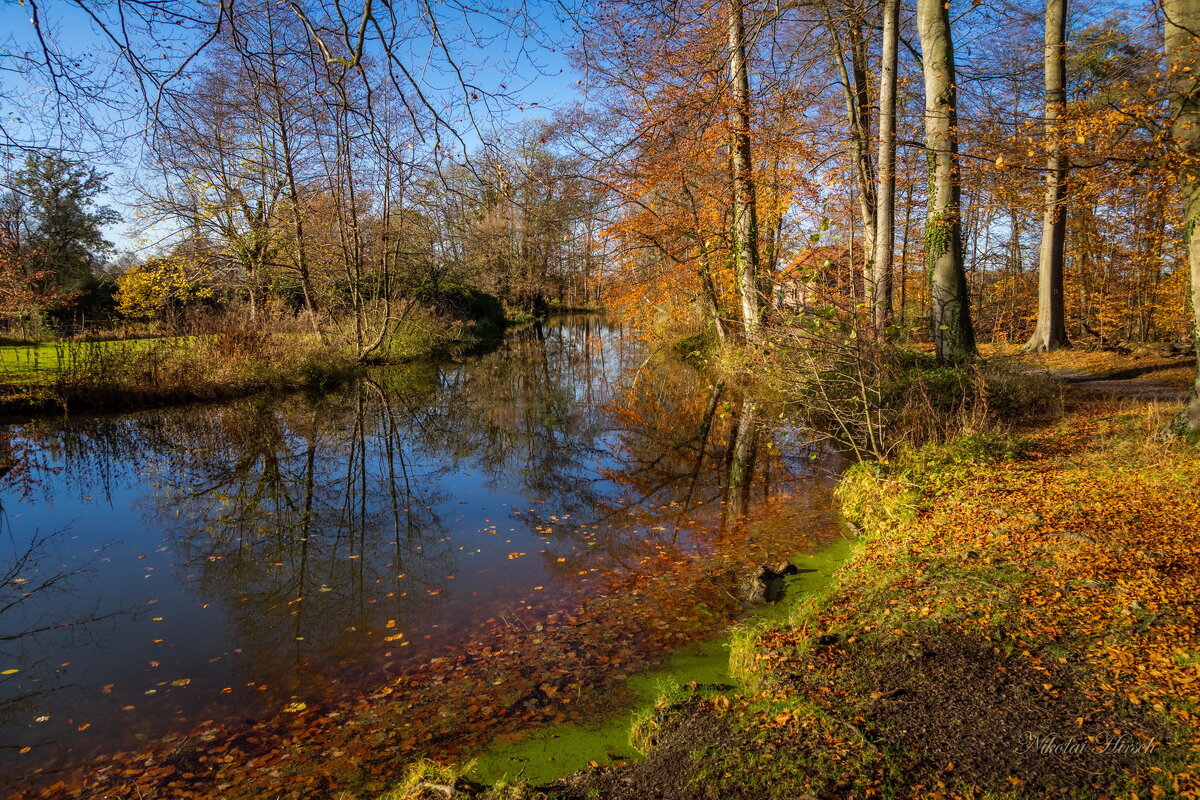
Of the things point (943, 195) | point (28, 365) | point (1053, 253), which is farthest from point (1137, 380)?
point (28, 365)

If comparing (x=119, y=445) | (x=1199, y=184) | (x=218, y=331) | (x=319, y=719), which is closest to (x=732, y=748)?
(x=319, y=719)

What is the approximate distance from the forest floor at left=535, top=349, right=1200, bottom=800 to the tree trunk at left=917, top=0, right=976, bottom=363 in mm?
4666

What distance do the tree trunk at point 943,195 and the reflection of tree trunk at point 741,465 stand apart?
3.38 m

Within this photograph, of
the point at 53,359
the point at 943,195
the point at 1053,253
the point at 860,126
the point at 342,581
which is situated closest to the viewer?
the point at 342,581

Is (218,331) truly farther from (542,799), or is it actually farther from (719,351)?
(542,799)

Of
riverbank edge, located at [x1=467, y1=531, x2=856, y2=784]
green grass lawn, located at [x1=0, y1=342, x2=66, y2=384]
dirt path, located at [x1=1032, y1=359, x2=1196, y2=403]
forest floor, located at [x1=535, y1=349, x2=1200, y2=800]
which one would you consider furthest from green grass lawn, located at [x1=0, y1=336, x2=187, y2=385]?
dirt path, located at [x1=1032, y1=359, x2=1196, y2=403]

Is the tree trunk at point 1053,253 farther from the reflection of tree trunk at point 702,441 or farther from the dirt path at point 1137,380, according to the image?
the reflection of tree trunk at point 702,441

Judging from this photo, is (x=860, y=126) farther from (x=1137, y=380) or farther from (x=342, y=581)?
(x=342, y=581)

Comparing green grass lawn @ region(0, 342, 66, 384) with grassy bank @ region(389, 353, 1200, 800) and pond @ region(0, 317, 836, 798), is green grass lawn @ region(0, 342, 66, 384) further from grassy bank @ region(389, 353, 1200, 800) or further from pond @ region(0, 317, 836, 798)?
grassy bank @ region(389, 353, 1200, 800)

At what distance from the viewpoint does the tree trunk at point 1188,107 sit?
5.92m

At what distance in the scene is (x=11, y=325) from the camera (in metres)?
20.1

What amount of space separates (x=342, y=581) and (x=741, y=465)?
577 centimetres

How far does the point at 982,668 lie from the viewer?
3.22 m

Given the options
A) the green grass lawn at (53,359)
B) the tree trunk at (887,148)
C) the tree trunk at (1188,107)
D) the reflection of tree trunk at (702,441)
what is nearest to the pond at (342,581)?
the reflection of tree trunk at (702,441)
